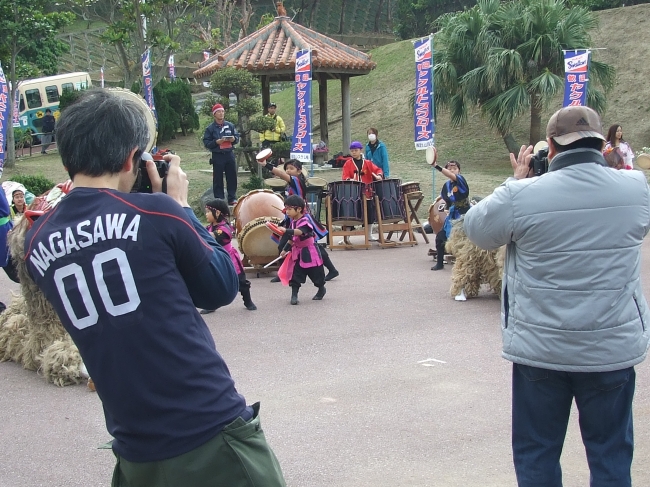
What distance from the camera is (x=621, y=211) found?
3.01 meters

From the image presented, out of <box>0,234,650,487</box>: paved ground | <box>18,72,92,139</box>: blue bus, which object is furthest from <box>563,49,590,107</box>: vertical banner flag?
<box>18,72,92,139</box>: blue bus

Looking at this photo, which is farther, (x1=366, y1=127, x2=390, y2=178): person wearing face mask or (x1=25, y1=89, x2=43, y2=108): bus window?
(x1=25, y1=89, x2=43, y2=108): bus window

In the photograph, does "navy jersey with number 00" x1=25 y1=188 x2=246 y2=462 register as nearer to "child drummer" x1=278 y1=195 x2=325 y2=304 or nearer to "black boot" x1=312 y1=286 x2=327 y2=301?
"child drummer" x1=278 y1=195 x2=325 y2=304

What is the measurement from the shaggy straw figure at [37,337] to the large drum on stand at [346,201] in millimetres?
6385

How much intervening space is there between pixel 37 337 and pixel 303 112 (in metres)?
9.37

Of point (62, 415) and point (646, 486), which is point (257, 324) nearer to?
point (62, 415)

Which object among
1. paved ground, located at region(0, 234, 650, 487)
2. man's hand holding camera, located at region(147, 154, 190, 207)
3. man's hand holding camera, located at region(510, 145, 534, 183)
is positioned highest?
man's hand holding camera, located at region(147, 154, 190, 207)

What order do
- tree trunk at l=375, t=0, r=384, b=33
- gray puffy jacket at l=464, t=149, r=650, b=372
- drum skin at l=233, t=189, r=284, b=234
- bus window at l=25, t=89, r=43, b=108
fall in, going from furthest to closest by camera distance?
1. tree trunk at l=375, t=0, r=384, b=33
2. bus window at l=25, t=89, r=43, b=108
3. drum skin at l=233, t=189, r=284, b=234
4. gray puffy jacket at l=464, t=149, r=650, b=372

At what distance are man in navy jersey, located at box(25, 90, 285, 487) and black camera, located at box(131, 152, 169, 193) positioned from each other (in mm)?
129

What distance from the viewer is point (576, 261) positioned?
2982 millimetres

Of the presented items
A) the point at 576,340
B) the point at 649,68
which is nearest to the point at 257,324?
the point at 576,340

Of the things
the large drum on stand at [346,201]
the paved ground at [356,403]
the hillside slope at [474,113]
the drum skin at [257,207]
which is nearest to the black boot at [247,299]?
the paved ground at [356,403]

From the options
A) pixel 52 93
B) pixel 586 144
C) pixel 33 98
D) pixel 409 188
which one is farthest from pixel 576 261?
pixel 52 93

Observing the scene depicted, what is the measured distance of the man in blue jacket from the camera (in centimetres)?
1474
